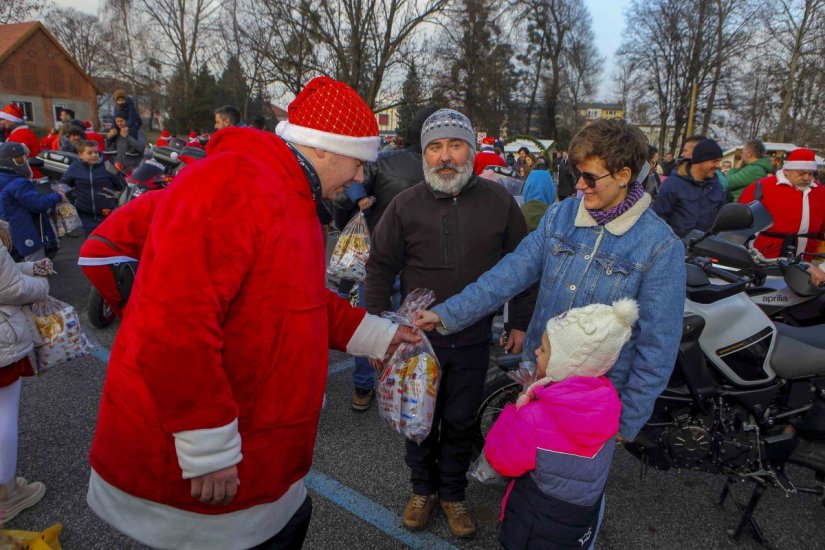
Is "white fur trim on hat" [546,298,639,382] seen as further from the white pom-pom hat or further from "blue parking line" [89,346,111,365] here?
"blue parking line" [89,346,111,365]

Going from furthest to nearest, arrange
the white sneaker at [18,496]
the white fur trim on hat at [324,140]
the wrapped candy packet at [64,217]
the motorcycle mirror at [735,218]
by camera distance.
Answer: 1. the wrapped candy packet at [64,217]
2. the motorcycle mirror at [735,218]
3. the white sneaker at [18,496]
4. the white fur trim on hat at [324,140]

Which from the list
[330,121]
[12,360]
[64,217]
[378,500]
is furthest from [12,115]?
[330,121]

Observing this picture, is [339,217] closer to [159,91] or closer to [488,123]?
[488,123]

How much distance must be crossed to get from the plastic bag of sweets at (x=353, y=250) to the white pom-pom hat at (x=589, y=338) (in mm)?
2288

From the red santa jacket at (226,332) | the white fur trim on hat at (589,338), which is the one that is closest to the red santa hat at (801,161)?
the white fur trim on hat at (589,338)

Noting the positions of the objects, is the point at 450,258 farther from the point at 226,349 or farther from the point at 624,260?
the point at 226,349

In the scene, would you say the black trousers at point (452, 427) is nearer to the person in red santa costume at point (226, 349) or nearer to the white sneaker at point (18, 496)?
the person in red santa costume at point (226, 349)

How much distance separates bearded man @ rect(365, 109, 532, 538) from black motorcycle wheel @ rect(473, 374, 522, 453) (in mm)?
502

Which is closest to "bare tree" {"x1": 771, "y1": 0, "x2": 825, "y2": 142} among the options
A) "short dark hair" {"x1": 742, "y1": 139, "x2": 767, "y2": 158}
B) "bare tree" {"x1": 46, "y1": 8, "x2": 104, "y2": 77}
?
"short dark hair" {"x1": 742, "y1": 139, "x2": 767, "y2": 158}

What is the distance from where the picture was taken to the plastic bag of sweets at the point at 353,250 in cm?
396

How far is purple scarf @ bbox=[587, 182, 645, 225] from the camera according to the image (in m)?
2.01

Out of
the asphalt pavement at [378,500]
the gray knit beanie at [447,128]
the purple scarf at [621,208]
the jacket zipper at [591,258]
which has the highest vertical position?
the gray knit beanie at [447,128]

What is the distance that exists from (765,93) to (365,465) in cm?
3655

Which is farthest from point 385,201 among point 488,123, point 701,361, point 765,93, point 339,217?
point 765,93
